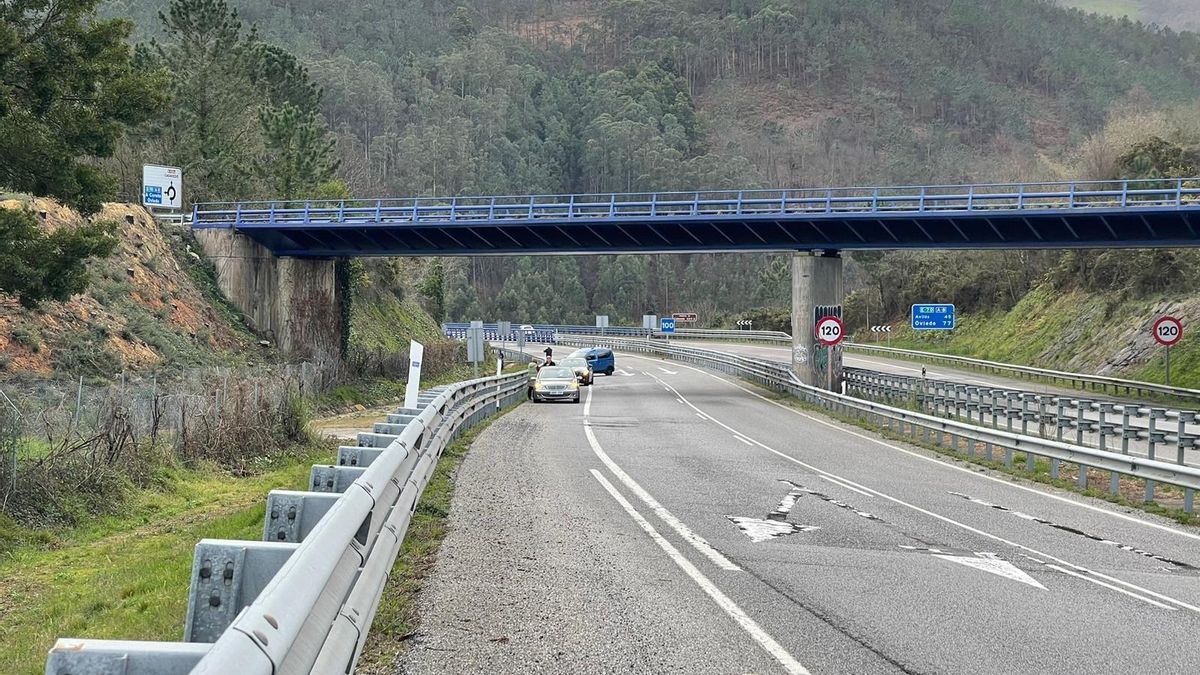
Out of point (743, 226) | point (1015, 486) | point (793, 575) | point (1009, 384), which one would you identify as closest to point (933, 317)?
point (1009, 384)

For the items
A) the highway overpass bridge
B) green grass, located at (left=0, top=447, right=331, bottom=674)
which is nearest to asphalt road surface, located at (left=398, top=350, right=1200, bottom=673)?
green grass, located at (left=0, top=447, right=331, bottom=674)

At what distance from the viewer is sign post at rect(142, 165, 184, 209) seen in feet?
149

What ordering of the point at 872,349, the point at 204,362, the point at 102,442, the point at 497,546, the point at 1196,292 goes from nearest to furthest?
the point at 497,546 → the point at 102,442 → the point at 204,362 → the point at 1196,292 → the point at 872,349

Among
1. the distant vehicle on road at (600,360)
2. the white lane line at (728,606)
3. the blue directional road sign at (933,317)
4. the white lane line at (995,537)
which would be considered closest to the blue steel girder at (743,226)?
the blue directional road sign at (933,317)

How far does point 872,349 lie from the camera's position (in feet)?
247

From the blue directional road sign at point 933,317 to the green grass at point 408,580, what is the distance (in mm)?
33105

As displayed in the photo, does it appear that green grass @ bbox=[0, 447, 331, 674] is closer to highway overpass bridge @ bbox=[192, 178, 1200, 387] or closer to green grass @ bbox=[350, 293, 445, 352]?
highway overpass bridge @ bbox=[192, 178, 1200, 387]

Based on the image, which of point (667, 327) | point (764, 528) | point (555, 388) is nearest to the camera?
point (764, 528)

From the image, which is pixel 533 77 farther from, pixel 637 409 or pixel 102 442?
pixel 102 442

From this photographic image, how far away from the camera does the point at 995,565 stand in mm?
10031

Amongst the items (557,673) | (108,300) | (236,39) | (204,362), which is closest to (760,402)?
(204,362)

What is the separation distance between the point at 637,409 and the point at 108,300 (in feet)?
59.1

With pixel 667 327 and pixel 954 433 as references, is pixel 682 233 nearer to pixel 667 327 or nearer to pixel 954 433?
pixel 954 433

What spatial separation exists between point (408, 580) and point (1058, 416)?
18.1m
